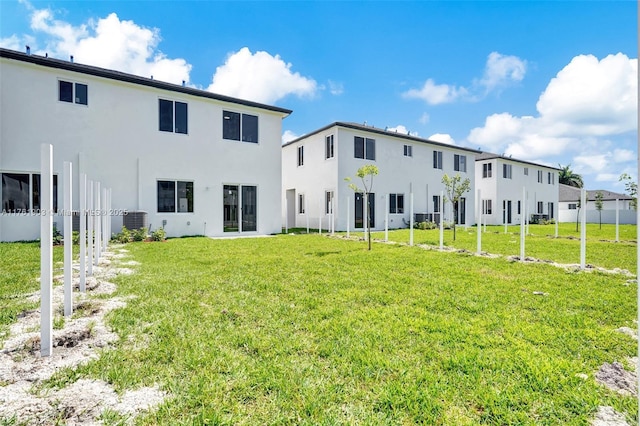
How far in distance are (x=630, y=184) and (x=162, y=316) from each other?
21.7 metres

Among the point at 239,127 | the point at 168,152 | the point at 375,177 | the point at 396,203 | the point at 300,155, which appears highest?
the point at 239,127

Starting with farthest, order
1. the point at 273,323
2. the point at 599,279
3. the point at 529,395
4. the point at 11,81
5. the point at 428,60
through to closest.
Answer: the point at 428,60, the point at 11,81, the point at 599,279, the point at 273,323, the point at 529,395

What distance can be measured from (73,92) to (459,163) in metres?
23.3

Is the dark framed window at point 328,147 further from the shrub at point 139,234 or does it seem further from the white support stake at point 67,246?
the white support stake at point 67,246

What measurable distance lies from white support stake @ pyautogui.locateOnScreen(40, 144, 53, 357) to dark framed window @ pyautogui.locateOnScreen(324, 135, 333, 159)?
630 inches

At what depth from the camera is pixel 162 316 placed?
3.79m

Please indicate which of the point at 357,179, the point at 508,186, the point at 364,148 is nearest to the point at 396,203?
the point at 357,179

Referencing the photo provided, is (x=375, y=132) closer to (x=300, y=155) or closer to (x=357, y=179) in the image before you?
(x=357, y=179)

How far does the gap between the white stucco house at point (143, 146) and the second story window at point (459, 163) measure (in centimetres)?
1446

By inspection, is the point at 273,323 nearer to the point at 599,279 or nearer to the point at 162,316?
the point at 162,316

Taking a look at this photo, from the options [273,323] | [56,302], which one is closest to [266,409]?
[273,323]

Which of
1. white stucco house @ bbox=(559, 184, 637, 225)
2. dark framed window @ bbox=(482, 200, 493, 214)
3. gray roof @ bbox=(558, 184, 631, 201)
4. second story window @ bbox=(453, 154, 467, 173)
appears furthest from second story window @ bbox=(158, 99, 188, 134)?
gray roof @ bbox=(558, 184, 631, 201)

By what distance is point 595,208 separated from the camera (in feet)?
111

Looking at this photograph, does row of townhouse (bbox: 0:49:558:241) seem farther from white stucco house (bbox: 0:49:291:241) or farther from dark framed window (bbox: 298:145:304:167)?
dark framed window (bbox: 298:145:304:167)
